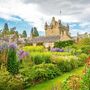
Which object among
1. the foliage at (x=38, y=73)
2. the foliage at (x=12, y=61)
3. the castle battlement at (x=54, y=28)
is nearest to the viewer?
the foliage at (x=12, y=61)

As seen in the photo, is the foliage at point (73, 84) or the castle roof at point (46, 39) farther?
the castle roof at point (46, 39)

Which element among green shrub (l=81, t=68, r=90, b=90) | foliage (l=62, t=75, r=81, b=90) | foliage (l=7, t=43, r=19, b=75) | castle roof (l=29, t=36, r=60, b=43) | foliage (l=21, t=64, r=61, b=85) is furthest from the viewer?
castle roof (l=29, t=36, r=60, b=43)

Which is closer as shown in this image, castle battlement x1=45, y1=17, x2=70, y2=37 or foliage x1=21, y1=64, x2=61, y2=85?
foliage x1=21, y1=64, x2=61, y2=85

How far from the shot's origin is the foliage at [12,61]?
15.3 meters

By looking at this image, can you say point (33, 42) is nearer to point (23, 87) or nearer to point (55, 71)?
point (55, 71)

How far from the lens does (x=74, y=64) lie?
79.5 ft

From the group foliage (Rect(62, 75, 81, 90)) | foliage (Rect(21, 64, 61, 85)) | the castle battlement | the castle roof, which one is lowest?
foliage (Rect(21, 64, 61, 85))

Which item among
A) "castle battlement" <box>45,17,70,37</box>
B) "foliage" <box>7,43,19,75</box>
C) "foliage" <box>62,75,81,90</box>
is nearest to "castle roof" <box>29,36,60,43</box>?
"castle battlement" <box>45,17,70,37</box>

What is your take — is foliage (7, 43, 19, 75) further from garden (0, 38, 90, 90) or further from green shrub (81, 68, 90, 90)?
green shrub (81, 68, 90, 90)

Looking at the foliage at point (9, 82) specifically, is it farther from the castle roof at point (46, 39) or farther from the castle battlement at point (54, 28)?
the castle battlement at point (54, 28)

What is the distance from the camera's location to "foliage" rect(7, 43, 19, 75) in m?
15.3

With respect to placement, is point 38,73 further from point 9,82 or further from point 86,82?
point 86,82

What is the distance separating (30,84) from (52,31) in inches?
2840

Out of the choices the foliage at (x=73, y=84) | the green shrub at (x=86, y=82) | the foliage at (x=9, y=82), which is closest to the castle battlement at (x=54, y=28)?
the foliage at (x=9, y=82)
